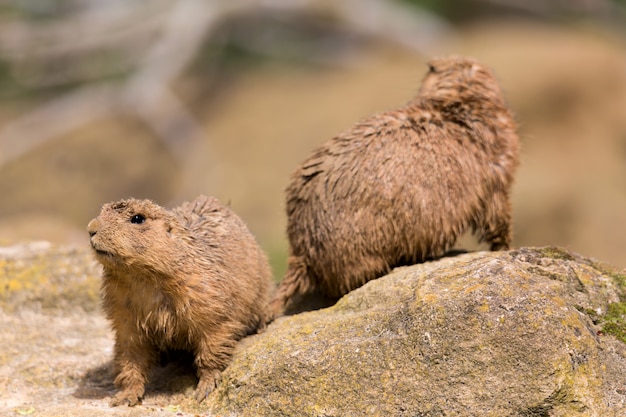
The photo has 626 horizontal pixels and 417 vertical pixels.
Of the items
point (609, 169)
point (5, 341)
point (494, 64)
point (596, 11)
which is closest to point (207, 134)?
point (494, 64)

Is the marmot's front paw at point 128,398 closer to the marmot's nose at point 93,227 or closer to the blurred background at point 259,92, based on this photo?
the marmot's nose at point 93,227

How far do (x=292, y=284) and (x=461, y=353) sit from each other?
2.54m

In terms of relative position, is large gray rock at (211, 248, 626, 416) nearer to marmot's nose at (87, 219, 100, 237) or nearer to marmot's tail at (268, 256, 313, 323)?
marmot's tail at (268, 256, 313, 323)

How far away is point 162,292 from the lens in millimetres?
6984

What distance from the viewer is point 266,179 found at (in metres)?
25.5

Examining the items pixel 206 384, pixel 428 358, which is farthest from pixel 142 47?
pixel 428 358

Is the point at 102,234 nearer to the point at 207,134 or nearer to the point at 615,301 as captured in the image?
the point at 615,301

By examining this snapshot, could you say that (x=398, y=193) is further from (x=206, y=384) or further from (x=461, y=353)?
(x=206, y=384)

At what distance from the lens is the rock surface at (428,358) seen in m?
6.15

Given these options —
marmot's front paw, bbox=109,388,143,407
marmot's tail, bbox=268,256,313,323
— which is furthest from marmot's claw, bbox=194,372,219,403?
marmot's tail, bbox=268,256,313,323

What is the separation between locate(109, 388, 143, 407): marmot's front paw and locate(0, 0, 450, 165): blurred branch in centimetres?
1988

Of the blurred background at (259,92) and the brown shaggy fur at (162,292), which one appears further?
the blurred background at (259,92)

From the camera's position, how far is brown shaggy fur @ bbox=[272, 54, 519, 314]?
7.84m

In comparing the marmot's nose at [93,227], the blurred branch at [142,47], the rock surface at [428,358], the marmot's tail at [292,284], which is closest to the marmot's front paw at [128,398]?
the rock surface at [428,358]
